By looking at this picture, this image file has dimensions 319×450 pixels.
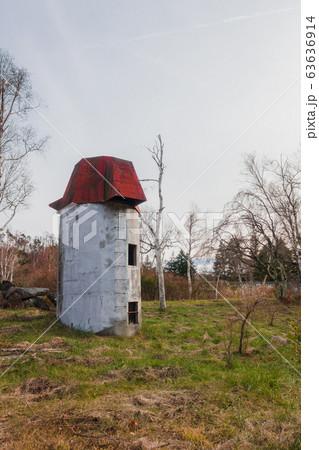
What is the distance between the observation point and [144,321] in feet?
54.1

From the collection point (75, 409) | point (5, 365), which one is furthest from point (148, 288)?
point (75, 409)

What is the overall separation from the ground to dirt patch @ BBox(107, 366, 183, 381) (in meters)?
0.03

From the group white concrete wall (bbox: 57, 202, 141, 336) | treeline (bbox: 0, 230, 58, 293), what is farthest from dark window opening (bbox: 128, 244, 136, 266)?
treeline (bbox: 0, 230, 58, 293)

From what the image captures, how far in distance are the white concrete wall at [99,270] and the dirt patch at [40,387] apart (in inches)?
241

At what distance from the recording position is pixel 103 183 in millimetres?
14617

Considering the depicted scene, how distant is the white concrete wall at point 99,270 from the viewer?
43.2ft

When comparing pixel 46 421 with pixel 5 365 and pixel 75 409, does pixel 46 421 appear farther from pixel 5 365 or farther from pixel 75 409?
pixel 5 365

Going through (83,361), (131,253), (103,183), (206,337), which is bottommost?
(206,337)

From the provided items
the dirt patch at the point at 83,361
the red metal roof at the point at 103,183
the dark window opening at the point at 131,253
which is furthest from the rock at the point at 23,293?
the dirt patch at the point at 83,361

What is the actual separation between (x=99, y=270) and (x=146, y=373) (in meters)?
6.62

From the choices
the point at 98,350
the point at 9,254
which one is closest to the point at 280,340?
the point at 98,350

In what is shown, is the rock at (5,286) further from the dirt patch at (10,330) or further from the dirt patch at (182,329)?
the dirt patch at (182,329)

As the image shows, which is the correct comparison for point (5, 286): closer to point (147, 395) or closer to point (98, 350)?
point (98, 350)
